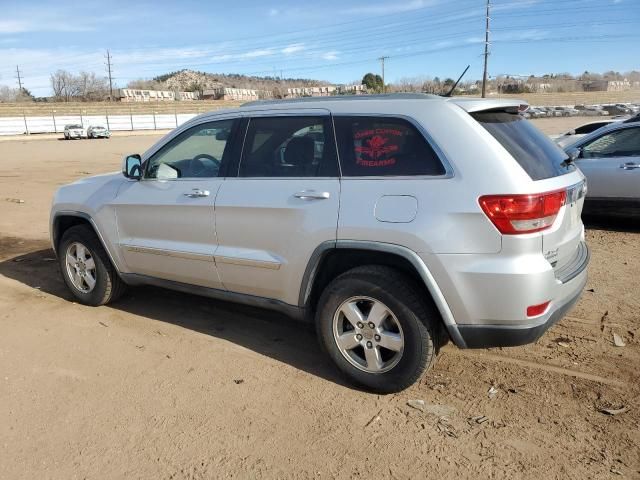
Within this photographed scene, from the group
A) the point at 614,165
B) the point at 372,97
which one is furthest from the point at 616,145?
the point at 372,97

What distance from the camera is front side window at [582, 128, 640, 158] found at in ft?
25.2

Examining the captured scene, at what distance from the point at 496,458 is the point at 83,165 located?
2093 cm

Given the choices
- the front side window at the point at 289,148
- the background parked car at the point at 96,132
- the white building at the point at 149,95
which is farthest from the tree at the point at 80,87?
the front side window at the point at 289,148

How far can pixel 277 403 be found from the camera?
347cm

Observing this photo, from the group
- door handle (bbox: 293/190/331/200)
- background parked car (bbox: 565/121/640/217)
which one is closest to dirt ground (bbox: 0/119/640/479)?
door handle (bbox: 293/190/331/200)

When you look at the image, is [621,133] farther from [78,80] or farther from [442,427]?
[78,80]

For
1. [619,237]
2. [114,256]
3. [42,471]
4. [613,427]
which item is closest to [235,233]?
[114,256]

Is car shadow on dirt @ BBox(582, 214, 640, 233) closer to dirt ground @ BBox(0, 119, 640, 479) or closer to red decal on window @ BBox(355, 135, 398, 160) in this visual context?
dirt ground @ BBox(0, 119, 640, 479)

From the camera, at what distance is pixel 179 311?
515 centimetres

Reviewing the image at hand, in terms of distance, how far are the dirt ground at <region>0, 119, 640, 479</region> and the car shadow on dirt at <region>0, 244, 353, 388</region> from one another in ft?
0.07

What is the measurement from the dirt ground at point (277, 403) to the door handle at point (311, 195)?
124 centimetres

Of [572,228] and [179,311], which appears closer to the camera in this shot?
[572,228]

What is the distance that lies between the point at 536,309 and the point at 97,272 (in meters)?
3.82

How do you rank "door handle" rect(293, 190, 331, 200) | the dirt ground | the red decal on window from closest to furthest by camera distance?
the dirt ground, the red decal on window, "door handle" rect(293, 190, 331, 200)
